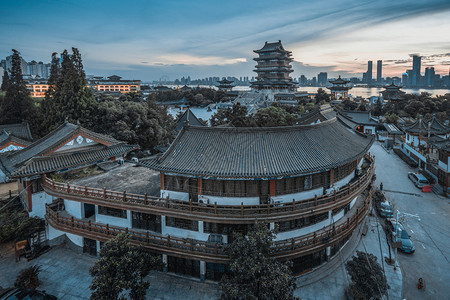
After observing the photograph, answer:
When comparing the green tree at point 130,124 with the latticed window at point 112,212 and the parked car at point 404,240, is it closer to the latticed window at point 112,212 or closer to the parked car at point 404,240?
the latticed window at point 112,212

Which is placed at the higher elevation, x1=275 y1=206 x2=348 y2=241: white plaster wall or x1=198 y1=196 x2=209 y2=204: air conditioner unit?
x1=198 y1=196 x2=209 y2=204: air conditioner unit

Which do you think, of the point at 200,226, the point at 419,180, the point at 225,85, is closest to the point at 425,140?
the point at 419,180

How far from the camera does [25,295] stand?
14992mm

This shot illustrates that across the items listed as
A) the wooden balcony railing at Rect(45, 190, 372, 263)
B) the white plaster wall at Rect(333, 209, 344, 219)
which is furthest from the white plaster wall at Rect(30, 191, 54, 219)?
the white plaster wall at Rect(333, 209, 344, 219)

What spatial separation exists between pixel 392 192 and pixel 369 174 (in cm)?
1557

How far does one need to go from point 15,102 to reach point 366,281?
54550 mm

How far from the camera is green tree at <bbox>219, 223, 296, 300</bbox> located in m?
12.5

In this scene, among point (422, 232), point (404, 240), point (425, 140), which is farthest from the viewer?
point (425, 140)

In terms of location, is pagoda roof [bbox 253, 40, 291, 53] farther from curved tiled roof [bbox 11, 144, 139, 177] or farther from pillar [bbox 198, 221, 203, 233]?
pillar [bbox 198, 221, 203, 233]

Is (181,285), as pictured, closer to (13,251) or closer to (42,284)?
(42,284)

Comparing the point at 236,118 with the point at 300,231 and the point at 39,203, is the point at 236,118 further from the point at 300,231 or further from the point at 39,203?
the point at 39,203

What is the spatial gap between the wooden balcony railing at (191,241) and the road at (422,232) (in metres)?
5.63

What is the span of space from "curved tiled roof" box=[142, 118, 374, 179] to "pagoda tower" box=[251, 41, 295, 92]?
79.5 metres

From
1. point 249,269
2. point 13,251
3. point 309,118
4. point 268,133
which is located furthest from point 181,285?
point 309,118
